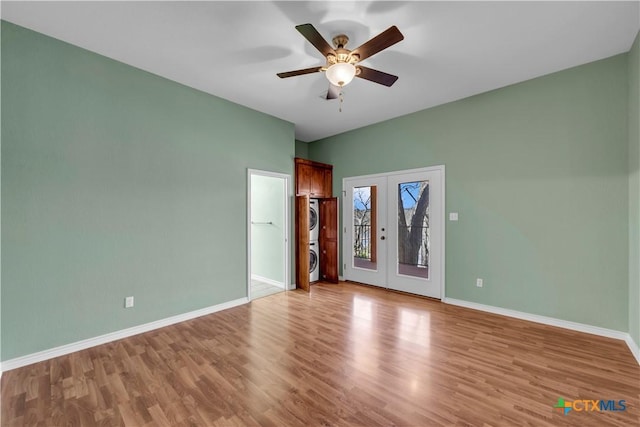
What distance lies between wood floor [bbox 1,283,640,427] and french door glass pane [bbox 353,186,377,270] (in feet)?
6.28

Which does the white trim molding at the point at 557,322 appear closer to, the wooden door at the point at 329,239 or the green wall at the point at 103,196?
the wooden door at the point at 329,239

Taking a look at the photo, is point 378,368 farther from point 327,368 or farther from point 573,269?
point 573,269

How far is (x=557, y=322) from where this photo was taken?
10.8ft

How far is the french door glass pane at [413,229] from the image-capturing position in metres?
4.48

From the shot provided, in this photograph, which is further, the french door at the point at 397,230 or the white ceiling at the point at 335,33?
the french door at the point at 397,230

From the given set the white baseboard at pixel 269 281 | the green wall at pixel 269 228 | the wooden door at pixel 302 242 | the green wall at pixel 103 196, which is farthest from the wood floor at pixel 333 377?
the green wall at pixel 269 228

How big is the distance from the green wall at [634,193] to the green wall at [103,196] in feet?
15.6

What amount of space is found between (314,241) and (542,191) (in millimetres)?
3820

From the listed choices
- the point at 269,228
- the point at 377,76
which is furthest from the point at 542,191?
the point at 269,228

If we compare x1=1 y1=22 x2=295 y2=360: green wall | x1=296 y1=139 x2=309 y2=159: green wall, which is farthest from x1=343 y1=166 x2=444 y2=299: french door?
x1=1 y1=22 x2=295 y2=360: green wall

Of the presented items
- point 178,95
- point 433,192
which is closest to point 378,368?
point 433,192

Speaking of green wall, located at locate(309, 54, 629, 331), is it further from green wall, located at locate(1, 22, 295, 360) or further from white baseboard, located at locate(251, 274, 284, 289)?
green wall, located at locate(1, 22, 295, 360)

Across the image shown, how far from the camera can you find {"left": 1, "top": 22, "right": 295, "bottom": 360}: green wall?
2469 mm

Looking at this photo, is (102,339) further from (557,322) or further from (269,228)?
(557,322)
